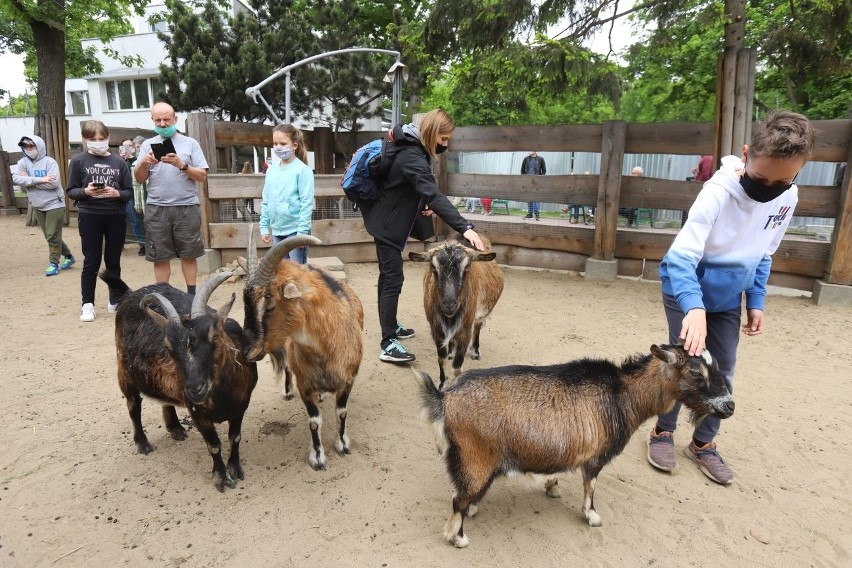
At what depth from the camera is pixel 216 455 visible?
301cm

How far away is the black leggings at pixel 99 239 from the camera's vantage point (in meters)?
5.31

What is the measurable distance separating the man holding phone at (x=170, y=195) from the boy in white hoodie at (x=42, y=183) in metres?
3.47

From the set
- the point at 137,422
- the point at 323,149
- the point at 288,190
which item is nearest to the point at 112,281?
the point at 137,422

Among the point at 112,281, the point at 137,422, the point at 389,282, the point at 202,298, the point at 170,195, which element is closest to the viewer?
the point at 202,298

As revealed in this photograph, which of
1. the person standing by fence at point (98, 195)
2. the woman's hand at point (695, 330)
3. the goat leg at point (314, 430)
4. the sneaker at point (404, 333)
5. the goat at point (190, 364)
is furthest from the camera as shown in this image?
the sneaker at point (404, 333)

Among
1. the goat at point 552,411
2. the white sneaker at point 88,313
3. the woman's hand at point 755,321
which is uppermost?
the woman's hand at point 755,321

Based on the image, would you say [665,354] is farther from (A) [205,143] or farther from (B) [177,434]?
(A) [205,143]

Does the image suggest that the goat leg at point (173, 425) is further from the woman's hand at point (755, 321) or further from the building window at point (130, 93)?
the building window at point (130, 93)

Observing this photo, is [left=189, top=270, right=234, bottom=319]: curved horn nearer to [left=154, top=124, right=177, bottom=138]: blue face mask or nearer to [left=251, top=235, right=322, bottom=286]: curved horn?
[left=251, top=235, right=322, bottom=286]: curved horn

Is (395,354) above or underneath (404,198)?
underneath

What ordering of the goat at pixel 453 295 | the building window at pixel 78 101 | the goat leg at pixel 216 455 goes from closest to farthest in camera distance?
1. the goat leg at pixel 216 455
2. the goat at pixel 453 295
3. the building window at pixel 78 101

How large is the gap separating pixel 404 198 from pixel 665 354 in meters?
2.53

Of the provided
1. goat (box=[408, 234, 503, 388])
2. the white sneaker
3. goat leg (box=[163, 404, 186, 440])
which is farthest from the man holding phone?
goat (box=[408, 234, 503, 388])

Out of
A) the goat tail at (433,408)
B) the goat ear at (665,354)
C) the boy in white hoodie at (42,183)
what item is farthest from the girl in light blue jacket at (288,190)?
the boy in white hoodie at (42,183)
